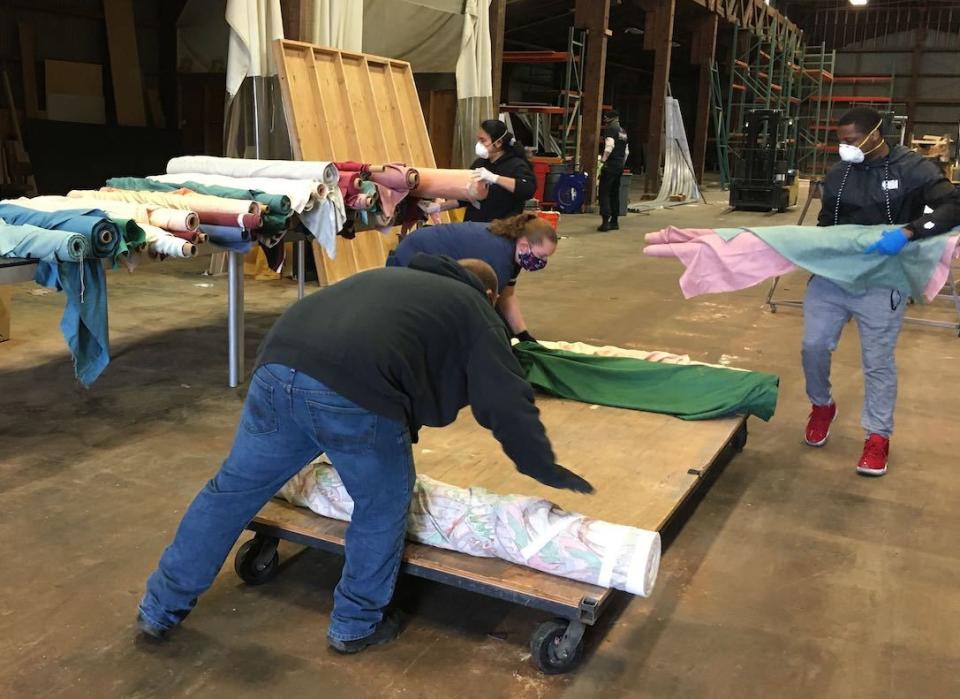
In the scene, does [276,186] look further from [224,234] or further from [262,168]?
[224,234]

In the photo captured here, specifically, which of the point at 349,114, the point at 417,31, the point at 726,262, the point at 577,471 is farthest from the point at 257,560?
the point at 417,31

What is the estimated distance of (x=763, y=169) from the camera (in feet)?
52.6

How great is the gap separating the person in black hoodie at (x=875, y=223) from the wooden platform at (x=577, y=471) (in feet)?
1.91

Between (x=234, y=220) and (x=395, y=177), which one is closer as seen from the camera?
(x=234, y=220)

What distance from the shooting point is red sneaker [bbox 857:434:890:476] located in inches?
161

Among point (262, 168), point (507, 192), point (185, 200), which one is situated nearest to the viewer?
point (185, 200)

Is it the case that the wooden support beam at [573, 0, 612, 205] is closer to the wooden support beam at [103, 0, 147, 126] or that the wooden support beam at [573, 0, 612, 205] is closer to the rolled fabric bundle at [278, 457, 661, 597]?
the wooden support beam at [103, 0, 147, 126]

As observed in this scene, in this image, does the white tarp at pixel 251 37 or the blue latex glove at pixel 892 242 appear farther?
the white tarp at pixel 251 37

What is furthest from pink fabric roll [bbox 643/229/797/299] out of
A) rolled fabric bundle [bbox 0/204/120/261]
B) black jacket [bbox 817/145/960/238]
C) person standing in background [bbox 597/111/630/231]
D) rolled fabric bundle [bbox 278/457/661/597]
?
person standing in background [bbox 597/111/630/231]

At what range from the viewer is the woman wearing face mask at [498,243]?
13.2ft

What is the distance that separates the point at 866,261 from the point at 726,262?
61cm

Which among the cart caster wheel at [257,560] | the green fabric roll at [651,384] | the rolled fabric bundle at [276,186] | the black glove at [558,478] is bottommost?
the cart caster wheel at [257,560]

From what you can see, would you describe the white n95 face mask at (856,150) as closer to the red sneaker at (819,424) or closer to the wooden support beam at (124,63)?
the red sneaker at (819,424)

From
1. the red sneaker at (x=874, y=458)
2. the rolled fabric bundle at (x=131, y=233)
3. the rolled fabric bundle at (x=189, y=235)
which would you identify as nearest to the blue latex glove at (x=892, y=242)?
the red sneaker at (x=874, y=458)
